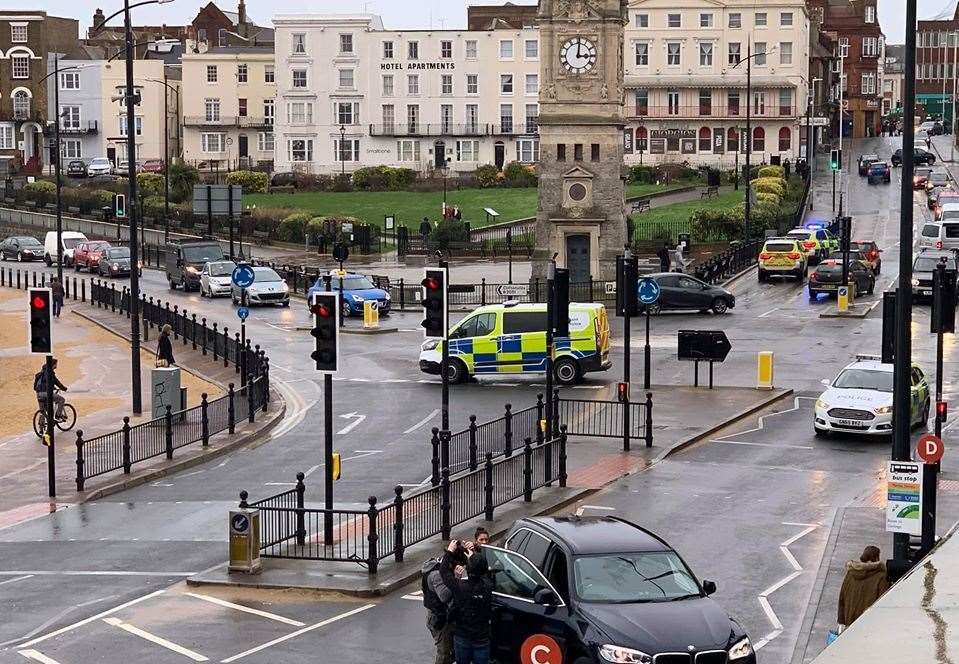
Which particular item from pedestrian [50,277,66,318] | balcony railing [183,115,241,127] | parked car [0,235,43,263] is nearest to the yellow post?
pedestrian [50,277,66,318]

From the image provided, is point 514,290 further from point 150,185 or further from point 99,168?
point 99,168

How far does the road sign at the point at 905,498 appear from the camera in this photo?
18.9 m

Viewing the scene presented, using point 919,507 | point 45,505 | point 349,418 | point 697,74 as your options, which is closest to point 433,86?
point 697,74

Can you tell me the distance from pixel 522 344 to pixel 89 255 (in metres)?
37.5

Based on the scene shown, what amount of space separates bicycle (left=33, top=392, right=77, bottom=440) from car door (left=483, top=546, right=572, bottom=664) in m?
18.8

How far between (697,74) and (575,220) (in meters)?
58.9

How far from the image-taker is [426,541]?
2242 cm

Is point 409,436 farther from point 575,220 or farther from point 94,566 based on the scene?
point 575,220

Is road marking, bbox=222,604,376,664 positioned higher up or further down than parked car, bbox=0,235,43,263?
further down

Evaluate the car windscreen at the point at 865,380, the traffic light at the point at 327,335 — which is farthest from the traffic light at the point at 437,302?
the car windscreen at the point at 865,380

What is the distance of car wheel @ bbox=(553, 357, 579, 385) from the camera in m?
38.8

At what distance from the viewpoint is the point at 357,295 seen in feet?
179

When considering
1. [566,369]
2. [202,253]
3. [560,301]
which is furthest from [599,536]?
[202,253]

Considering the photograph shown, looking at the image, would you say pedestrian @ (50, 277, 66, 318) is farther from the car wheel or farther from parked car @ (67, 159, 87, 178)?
parked car @ (67, 159, 87, 178)
